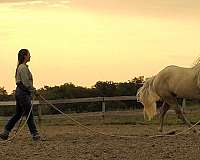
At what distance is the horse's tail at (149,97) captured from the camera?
15.3m

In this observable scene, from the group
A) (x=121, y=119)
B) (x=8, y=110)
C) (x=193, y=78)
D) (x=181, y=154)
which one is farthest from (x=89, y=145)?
(x=8, y=110)

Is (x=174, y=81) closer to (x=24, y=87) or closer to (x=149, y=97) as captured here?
(x=149, y=97)

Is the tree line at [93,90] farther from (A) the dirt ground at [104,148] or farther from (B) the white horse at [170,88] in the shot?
(A) the dirt ground at [104,148]

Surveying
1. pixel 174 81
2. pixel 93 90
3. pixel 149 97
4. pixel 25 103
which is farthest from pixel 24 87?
pixel 93 90

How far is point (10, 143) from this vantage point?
12.3m

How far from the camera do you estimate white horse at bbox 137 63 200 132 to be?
45.8ft

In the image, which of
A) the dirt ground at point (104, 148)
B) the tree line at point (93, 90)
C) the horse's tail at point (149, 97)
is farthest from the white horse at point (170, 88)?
the tree line at point (93, 90)

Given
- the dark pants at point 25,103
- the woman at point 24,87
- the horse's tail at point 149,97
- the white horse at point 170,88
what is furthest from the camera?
the horse's tail at point 149,97

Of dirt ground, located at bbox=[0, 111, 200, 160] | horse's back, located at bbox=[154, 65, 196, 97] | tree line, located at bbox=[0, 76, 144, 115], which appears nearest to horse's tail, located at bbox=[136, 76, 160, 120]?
horse's back, located at bbox=[154, 65, 196, 97]

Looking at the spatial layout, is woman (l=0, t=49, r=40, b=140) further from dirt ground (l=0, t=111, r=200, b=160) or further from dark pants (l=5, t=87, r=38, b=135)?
dirt ground (l=0, t=111, r=200, b=160)

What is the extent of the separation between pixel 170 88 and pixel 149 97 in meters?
0.86

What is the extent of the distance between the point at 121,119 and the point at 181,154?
1179 cm

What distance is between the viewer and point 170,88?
1470 cm

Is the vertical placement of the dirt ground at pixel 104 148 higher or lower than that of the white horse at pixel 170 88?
lower
